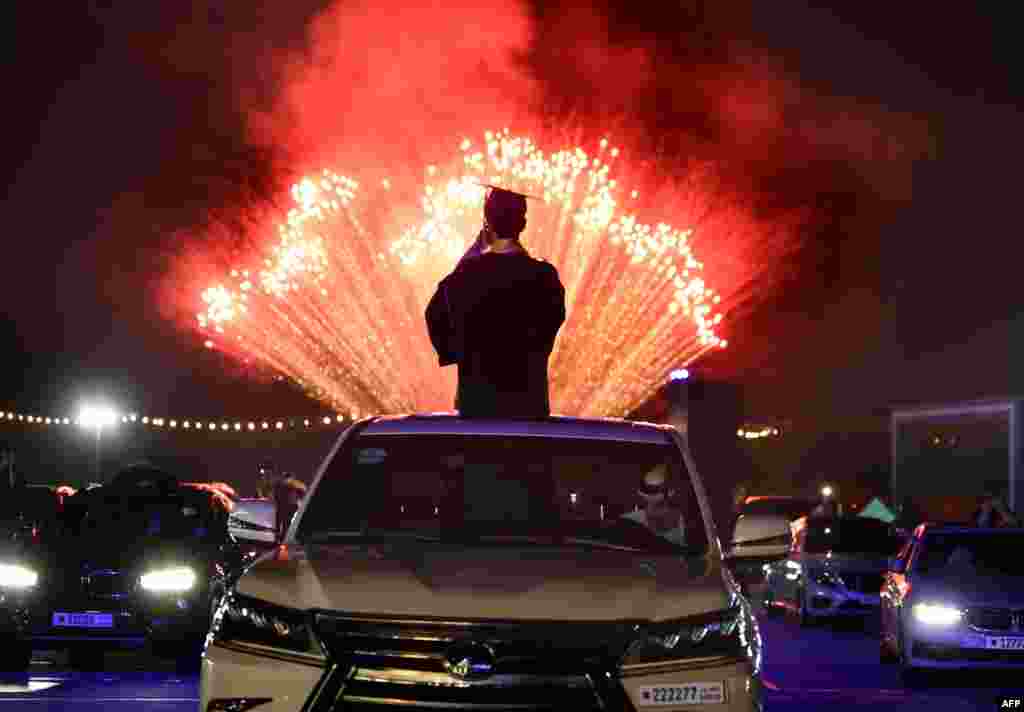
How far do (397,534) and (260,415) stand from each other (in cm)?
7057

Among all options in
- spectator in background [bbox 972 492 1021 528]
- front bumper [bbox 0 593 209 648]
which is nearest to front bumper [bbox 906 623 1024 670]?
front bumper [bbox 0 593 209 648]

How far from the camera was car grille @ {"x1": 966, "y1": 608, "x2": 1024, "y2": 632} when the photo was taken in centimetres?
1797

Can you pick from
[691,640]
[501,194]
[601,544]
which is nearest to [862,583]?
[501,194]

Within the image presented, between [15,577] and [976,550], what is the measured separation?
929cm

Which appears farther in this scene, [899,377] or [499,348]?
[899,377]

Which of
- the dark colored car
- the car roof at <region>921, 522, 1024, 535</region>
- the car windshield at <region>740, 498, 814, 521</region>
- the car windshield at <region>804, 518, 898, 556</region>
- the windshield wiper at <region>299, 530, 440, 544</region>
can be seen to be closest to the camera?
the windshield wiper at <region>299, 530, 440, 544</region>

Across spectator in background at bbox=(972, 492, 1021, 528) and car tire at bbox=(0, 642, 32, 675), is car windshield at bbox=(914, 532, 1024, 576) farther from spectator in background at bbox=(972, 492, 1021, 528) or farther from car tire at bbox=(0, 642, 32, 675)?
car tire at bbox=(0, 642, 32, 675)

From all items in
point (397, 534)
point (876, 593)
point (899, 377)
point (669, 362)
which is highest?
point (899, 377)

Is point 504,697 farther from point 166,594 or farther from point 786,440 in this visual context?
point 786,440

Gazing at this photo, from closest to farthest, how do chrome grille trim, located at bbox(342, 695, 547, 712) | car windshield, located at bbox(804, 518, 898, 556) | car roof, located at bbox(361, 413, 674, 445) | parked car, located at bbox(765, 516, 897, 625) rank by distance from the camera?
chrome grille trim, located at bbox(342, 695, 547, 712), car roof, located at bbox(361, 413, 674, 445), parked car, located at bbox(765, 516, 897, 625), car windshield, located at bbox(804, 518, 898, 556)

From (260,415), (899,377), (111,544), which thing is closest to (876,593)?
(111,544)

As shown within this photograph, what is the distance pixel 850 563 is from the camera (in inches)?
1079

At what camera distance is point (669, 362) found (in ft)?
130

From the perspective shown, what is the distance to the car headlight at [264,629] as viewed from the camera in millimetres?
6969
